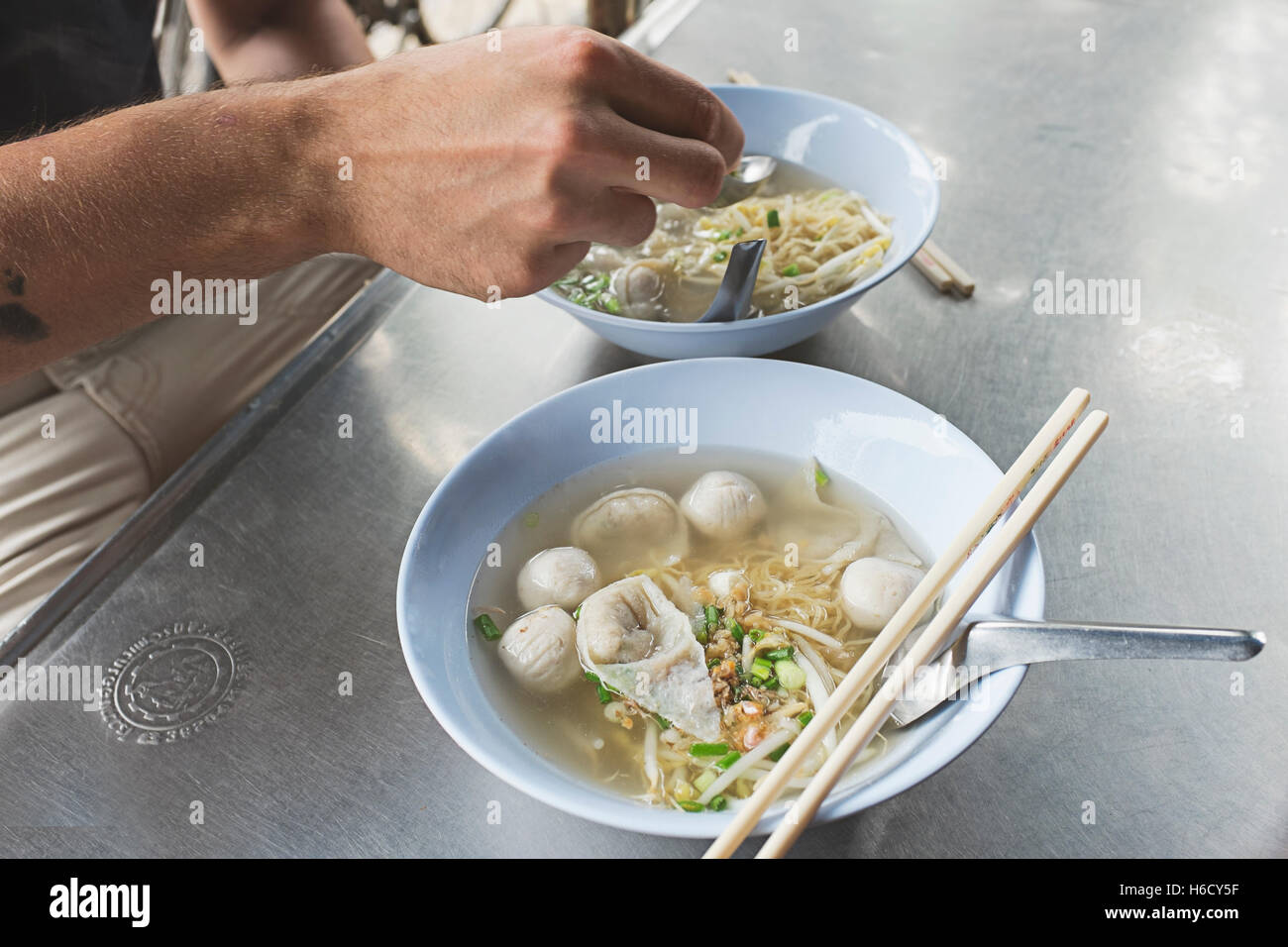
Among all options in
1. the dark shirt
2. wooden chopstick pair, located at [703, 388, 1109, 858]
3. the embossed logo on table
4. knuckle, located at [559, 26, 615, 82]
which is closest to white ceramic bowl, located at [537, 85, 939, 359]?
knuckle, located at [559, 26, 615, 82]

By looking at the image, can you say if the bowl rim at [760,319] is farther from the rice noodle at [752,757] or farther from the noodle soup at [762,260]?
the rice noodle at [752,757]

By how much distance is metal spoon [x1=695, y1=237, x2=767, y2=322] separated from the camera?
175 cm

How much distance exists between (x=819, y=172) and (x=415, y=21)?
124 inches

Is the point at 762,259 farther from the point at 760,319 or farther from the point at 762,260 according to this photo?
the point at 760,319

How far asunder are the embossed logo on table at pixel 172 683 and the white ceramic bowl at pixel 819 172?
0.87 meters

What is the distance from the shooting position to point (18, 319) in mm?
1608

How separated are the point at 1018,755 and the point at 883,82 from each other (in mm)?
2247

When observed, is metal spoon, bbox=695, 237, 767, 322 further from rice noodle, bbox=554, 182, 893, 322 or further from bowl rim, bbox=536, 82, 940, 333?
rice noodle, bbox=554, 182, 893, 322

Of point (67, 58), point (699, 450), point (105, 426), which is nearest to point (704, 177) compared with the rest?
point (699, 450)

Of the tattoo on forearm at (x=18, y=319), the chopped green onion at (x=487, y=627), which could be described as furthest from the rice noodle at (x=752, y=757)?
the tattoo on forearm at (x=18, y=319)

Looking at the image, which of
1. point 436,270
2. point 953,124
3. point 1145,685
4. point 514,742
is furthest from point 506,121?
point 953,124

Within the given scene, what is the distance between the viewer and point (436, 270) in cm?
155

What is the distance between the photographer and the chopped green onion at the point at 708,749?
1299mm
